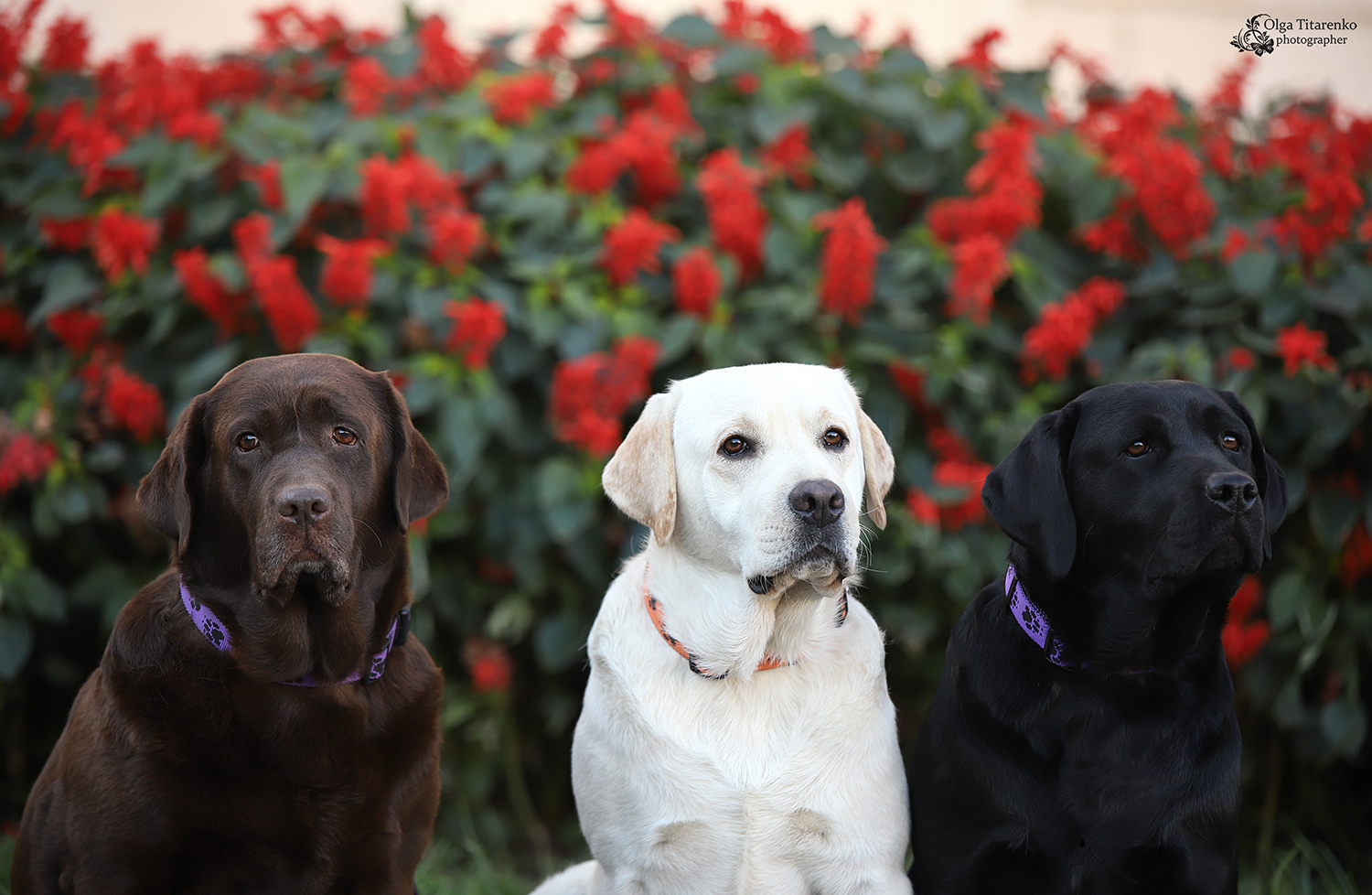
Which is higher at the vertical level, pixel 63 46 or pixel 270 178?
pixel 63 46

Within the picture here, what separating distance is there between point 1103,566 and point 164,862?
205cm

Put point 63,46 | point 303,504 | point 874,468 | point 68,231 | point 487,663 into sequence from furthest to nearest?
point 63,46 → point 68,231 → point 487,663 → point 874,468 → point 303,504

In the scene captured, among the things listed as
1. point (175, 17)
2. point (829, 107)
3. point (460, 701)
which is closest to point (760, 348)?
point (829, 107)

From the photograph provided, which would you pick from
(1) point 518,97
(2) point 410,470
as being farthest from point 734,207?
(2) point 410,470

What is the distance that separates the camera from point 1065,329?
4066 mm

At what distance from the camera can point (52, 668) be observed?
14.2 ft

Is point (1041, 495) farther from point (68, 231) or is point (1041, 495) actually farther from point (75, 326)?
point (68, 231)

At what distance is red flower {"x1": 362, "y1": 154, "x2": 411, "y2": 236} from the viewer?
4102mm

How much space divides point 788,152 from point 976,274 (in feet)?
2.97

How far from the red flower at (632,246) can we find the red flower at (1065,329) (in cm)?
136

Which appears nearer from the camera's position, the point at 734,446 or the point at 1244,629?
the point at 734,446

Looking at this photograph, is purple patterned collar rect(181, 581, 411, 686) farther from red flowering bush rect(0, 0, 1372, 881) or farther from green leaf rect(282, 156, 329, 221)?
green leaf rect(282, 156, 329, 221)

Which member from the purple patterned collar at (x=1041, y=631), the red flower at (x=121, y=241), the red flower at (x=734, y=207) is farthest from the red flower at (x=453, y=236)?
the purple patterned collar at (x=1041, y=631)

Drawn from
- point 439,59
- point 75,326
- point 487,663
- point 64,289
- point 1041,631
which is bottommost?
point 487,663
